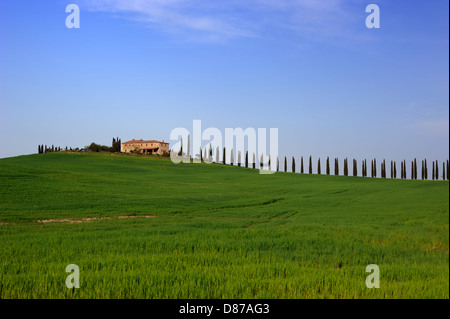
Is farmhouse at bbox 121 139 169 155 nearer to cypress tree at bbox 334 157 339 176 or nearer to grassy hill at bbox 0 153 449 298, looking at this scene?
cypress tree at bbox 334 157 339 176

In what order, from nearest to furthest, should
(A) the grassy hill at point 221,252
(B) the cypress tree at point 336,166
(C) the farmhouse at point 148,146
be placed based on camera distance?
1. (A) the grassy hill at point 221,252
2. (B) the cypress tree at point 336,166
3. (C) the farmhouse at point 148,146

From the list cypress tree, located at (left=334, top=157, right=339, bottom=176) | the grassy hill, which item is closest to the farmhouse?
cypress tree, located at (left=334, top=157, right=339, bottom=176)

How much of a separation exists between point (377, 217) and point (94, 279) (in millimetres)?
16408

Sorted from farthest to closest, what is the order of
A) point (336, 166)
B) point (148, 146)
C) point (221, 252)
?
point (148, 146), point (336, 166), point (221, 252)

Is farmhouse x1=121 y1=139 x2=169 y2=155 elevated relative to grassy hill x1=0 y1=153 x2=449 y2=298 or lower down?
elevated

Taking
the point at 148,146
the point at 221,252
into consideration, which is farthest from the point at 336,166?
the point at 221,252

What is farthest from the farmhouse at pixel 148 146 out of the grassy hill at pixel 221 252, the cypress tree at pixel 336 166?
the grassy hill at pixel 221 252

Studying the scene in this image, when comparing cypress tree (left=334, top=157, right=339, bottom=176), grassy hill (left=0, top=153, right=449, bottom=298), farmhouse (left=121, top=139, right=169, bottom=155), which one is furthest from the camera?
farmhouse (left=121, top=139, right=169, bottom=155)

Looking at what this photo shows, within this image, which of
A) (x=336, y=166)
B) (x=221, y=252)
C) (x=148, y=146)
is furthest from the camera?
(x=148, y=146)

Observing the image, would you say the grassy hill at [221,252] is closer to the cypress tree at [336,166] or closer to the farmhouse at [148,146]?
the cypress tree at [336,166]

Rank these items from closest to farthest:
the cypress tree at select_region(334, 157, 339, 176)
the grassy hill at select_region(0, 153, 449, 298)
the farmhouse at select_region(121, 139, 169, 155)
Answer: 1. the grassy hill at select_region(0, 153, 449, 298)
2. the cypress tree at select_region(334, 157, 339, 176)
3. the farmhouse at select_region(121, 139, 169, 155)

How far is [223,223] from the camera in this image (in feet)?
63.0

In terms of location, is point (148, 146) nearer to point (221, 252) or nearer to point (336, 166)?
point (336, 166)
